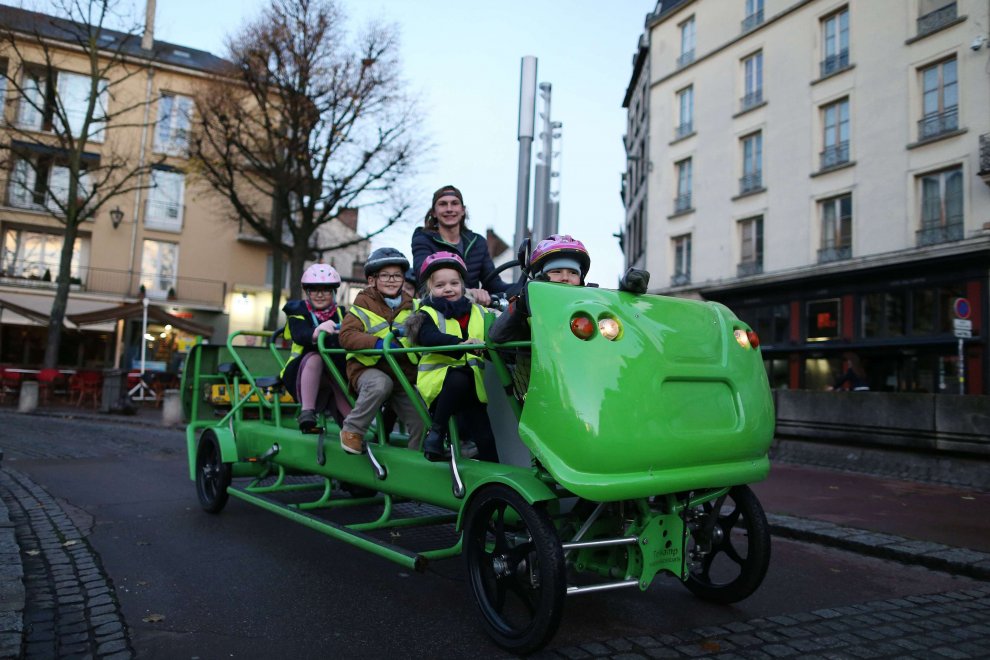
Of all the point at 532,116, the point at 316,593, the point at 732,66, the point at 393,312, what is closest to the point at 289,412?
the point at 393,312

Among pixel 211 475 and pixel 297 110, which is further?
pixel 297 110

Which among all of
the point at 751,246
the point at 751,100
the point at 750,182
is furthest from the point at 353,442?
the point at 751,100

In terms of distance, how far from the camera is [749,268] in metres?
25.8

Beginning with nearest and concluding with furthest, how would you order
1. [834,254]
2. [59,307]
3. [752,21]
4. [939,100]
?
[939,100] < [59,307] < [834,254] < [752,21]

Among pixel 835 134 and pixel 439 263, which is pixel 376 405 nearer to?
pixel 439 263

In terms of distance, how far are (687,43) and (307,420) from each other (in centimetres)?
2942

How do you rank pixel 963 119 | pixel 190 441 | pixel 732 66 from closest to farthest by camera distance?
pixel 190 441
pixel 963 119
pixel 732 66

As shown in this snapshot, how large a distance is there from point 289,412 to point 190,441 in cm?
80

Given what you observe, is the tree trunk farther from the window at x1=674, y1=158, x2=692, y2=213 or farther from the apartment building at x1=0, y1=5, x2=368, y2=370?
the window at x1=674, y1=158, x2=692, y2=213

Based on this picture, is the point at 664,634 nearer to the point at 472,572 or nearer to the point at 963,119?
the point at 472,572

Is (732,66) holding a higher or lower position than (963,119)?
higher

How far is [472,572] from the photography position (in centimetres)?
322

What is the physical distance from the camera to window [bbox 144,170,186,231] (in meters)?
32.6

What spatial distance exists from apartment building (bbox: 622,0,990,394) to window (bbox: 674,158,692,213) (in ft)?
0.21
